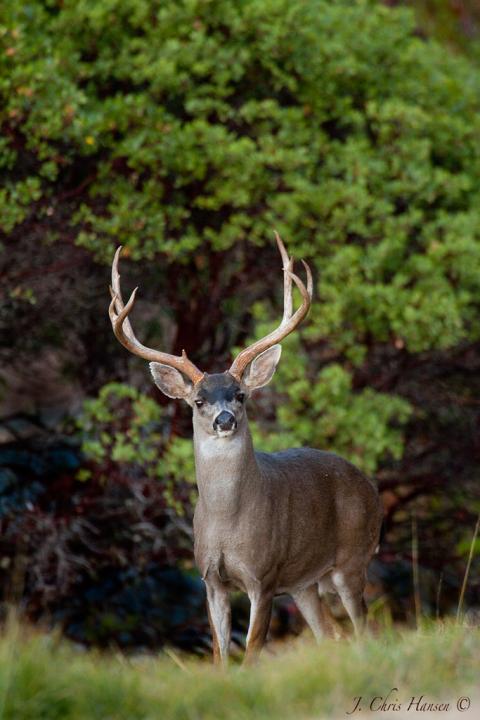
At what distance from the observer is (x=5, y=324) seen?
9867mm

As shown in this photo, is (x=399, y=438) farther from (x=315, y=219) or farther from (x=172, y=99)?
(x=172, y=99)

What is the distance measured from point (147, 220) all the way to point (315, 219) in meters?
1.40

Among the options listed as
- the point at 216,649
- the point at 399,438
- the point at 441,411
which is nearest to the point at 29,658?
the point at 216,649

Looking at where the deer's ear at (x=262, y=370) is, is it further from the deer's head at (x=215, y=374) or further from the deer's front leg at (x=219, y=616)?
the deer's front leg at (x=219, y=616)

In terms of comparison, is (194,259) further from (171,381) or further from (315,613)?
(315,613)

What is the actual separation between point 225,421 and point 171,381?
0.57m

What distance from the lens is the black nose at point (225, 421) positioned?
247 inches

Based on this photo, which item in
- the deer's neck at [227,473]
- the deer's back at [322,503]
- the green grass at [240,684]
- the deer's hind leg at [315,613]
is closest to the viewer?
the green grass at [240,684]

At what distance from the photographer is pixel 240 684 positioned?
15.7 feet

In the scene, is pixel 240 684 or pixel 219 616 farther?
pixel 219 616
